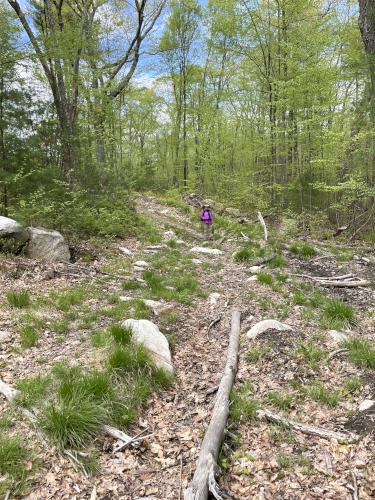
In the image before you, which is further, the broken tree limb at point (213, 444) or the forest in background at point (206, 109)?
the forest in background at point (206, 109)

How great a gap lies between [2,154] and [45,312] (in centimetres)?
515

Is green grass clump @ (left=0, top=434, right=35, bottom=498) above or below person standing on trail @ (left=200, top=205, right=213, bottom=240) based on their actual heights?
below

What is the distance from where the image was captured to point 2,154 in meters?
8.73

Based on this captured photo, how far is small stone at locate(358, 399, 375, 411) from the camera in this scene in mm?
3640

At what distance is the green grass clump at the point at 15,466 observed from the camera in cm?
268

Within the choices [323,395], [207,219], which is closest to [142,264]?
[207,219]

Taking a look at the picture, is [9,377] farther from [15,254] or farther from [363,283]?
[363,283]

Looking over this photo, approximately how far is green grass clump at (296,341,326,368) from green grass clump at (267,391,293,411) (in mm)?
760

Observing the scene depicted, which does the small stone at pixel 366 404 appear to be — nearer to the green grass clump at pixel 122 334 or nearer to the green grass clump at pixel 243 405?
the green grass clump at pixel 243 405

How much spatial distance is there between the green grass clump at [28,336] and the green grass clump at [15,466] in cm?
182

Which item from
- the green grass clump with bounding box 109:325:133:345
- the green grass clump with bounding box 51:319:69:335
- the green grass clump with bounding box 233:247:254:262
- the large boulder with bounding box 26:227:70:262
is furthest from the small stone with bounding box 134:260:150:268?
the green grass clump with bounding box 109:325:133:345

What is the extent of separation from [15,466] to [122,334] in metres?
2.09

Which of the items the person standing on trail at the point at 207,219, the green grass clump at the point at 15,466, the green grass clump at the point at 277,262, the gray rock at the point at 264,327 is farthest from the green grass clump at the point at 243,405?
the person standing on trail at the point at 207,219

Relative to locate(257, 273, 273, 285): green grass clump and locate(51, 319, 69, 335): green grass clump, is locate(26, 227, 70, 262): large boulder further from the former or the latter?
locate(257, 273, 273, 285): green grass clump
